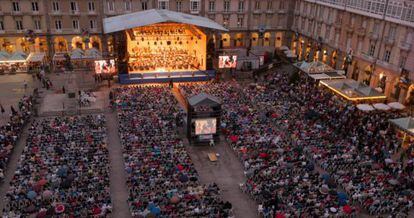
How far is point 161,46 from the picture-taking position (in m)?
70.5

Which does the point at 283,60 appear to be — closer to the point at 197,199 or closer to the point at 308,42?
the point at 308,42

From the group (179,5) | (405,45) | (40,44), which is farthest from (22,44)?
(405,45)

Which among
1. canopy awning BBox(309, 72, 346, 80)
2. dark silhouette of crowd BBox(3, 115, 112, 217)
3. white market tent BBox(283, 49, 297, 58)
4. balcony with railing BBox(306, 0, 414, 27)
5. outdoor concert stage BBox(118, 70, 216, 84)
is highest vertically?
balcony with railing BBox(306, 0, 414, 27)

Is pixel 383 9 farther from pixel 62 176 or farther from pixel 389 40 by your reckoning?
pixel 62 176

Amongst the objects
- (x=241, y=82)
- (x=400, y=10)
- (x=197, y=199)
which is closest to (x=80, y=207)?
(x=197, y=199)

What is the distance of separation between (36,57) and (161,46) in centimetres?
2089

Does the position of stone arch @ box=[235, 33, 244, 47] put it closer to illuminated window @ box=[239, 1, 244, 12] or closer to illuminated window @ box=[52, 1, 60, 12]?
illuminated window @ box=[239, 1, 244, 12]

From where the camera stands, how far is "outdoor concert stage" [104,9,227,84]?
6197 cm

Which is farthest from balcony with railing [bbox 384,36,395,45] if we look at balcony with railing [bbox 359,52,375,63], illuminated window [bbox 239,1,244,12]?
illuminated window [bbox 239,1,244,12]

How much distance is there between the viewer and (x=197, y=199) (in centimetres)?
3103

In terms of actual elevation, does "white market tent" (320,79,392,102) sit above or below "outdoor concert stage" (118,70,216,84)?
above

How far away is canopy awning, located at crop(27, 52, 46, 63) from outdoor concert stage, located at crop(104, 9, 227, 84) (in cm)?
1204

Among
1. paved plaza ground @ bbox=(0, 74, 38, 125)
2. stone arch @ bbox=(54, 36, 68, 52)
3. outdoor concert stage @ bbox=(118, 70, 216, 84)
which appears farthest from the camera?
stone arch @ bbox=(54, 36, 68, 52)

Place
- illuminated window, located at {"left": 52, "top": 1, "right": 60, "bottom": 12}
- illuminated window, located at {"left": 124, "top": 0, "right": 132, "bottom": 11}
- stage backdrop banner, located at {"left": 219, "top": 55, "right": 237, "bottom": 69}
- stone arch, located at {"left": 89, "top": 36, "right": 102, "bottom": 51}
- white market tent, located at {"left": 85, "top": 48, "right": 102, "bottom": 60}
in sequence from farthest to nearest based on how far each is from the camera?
stone arch, located at {"left": 89, "top": 36, "right": 102, "bottom": 51} < illuminated window, located at {"left": 124, "top": 0, "right": 132, "bottom": 11} < illuminated window, located at {"left": 52, "top": 1, "right": 60, "bottom": 12} < stage backdrop banner, located at {"left": 219, "top": 55, "right": 237, "bottom": 69} < white market tent, located at {"left": 85, "top": 48, "right": 102, "bottom": 60}
